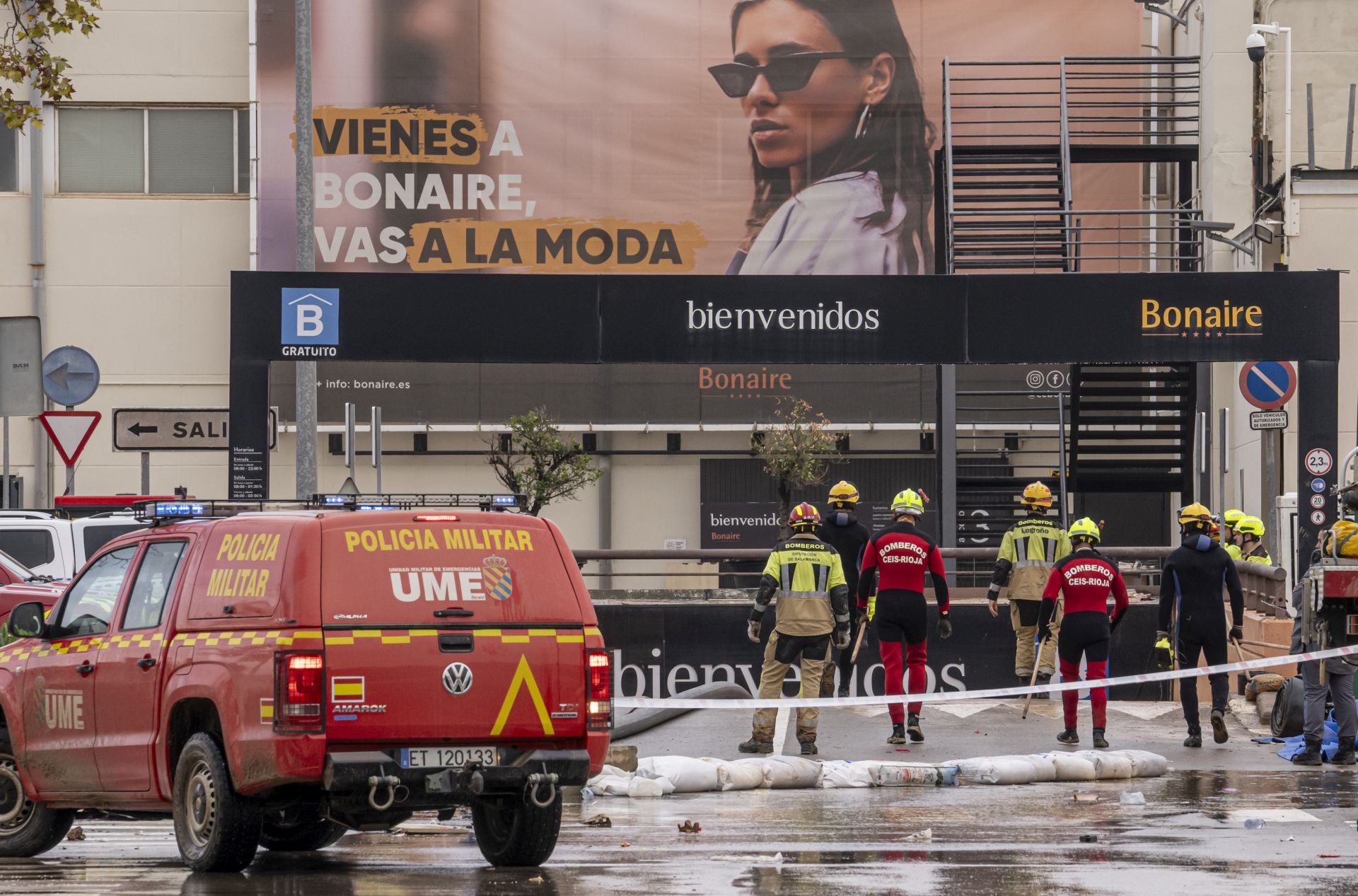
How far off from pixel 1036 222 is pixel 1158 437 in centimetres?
364

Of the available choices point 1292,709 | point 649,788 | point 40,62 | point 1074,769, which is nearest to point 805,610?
point 1074,769

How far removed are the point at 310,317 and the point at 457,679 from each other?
10.1 meters

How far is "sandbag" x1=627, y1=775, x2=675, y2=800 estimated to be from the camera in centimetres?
1302

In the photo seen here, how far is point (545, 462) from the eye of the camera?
132 ft

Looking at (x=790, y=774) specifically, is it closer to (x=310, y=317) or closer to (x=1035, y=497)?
(x=1035, y=497)

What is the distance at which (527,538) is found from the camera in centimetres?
930

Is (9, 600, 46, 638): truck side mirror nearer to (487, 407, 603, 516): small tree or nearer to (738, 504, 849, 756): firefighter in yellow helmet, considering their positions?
(738, 504, 849, 756): firefighter in yellow helmet

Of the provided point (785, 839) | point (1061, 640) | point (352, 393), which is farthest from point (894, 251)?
point (785, 839)

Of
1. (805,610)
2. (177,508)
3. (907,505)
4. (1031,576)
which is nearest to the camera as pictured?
(177,508)

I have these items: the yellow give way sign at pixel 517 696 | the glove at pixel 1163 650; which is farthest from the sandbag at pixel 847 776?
the yellow give way sign at pixel 517 696

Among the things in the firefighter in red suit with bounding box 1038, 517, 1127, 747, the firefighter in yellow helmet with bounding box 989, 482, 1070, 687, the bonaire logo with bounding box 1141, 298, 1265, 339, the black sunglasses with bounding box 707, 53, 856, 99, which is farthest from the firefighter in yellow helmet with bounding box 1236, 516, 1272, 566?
the black sunglasses with bounding box 707, 53, 856, 99

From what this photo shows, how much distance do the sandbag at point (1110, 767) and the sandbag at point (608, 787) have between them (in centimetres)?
324

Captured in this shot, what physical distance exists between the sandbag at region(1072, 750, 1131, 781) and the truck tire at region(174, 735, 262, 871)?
679 cm

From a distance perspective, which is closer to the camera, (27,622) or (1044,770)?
(27,622)
